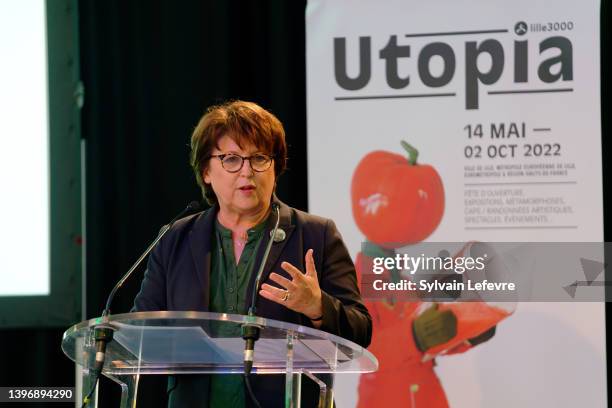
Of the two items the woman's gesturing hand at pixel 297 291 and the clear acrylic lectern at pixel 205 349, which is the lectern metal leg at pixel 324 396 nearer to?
the clear acrylic lectern at pixel 205 349

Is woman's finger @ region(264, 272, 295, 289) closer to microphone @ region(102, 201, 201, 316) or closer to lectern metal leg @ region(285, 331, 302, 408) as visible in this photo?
lectern metal leg @ region(285, 331, 302, 408)

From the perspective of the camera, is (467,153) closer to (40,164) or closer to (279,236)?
(279,236)

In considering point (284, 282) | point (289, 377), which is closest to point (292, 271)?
point (284, 282)

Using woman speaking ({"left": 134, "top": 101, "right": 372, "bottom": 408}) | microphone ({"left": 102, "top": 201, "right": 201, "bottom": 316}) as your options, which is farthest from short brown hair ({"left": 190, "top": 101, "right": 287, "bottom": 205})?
microphone ({"left": 102, "top": 201, "right": 201, "bottom": 316})

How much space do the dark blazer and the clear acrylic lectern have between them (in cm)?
14

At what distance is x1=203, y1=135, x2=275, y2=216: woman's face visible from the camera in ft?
8.46

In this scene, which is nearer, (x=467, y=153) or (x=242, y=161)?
(x=242, y=161)

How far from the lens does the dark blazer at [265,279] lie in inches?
95.3

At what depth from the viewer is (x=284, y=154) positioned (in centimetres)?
269

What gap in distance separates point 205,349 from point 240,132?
72cm

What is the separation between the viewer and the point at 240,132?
261cm

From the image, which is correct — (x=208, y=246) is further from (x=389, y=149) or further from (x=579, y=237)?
(x=579, y=237)

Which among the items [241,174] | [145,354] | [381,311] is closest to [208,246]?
[241,174]

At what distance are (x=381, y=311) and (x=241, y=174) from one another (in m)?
1.41
